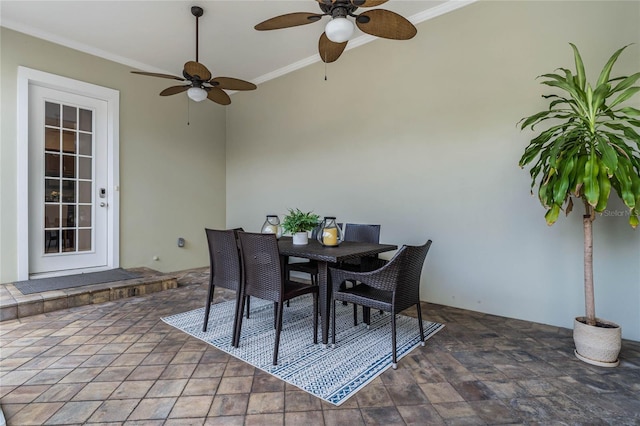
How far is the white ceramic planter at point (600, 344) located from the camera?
6.75ft

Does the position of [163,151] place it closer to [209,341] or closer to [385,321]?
[209,341]

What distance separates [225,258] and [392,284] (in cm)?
132

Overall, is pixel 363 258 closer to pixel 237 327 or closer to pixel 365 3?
pixel 237 327

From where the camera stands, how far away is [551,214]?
7.23 feet

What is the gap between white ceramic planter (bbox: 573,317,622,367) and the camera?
6.75 ft

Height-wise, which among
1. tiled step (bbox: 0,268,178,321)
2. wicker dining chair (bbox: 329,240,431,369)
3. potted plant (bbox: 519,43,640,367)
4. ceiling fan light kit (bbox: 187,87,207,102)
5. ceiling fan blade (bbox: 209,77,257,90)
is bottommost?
tiled step (bbox: 0,268,178,321)

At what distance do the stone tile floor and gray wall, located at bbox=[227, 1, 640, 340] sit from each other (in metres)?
0.52

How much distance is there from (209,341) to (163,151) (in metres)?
3.49

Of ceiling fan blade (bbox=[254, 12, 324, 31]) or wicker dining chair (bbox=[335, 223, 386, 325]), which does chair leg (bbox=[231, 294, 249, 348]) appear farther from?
ceiling fan blade (bbox=[254, 12, 324, 31])

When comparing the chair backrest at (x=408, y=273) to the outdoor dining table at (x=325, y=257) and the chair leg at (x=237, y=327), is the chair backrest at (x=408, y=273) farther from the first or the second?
the chair leg at (x=237, y=327)

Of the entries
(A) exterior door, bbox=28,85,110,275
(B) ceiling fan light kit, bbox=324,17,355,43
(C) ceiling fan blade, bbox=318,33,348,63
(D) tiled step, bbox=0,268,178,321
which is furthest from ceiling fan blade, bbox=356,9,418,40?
(A) exterior door, bbox=28,85,110,275

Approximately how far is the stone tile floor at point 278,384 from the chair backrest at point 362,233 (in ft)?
3.35

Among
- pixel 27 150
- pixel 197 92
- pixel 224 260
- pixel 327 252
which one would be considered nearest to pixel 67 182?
pixel 27 150

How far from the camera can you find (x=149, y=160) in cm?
477
